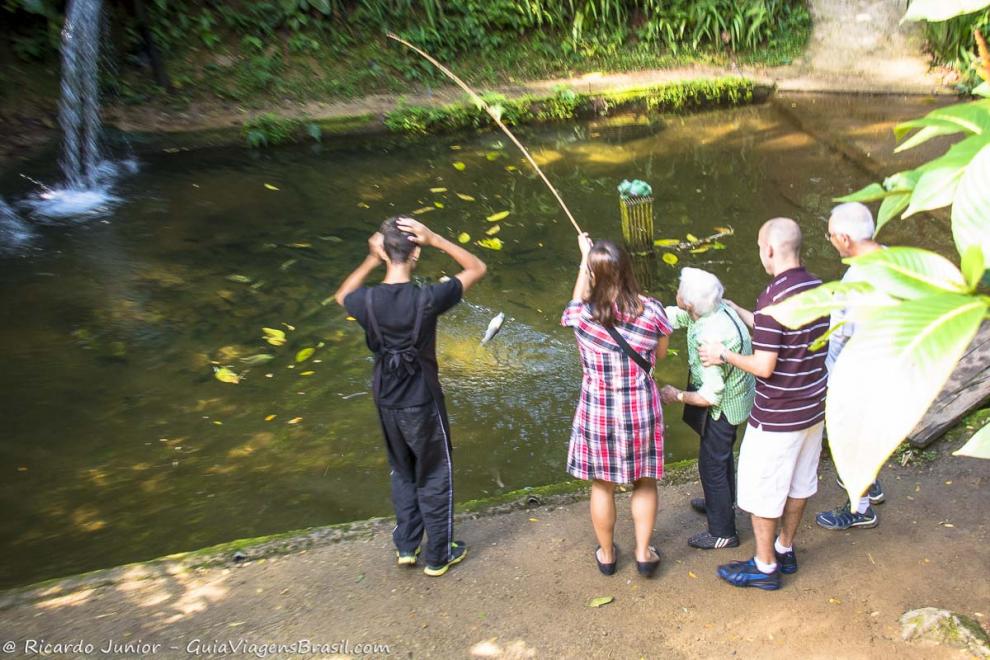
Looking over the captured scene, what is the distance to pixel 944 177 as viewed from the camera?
1149mm

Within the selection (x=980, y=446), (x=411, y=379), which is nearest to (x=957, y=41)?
(x=411, y=379)

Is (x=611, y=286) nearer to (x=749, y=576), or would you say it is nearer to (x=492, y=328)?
(x=749, y=576)

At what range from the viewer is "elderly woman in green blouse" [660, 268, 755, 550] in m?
3.08

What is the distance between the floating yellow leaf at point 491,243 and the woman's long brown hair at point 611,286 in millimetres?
3690

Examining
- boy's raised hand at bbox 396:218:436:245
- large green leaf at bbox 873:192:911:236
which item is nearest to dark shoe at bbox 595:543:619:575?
boy's raised hand at bbox 396:218:436:245

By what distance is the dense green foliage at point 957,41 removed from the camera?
29.7 feet

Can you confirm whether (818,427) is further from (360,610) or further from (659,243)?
(659,243)

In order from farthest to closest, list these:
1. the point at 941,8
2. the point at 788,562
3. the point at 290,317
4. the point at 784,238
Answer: the point at 290,317
the point at 788,562
the point at 784,238
the point at 941,8

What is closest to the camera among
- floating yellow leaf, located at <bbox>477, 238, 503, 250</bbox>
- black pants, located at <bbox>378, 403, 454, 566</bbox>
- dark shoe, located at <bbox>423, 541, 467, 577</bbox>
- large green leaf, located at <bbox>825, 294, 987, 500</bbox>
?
large green leaf, located at <bbox>825, 294, 987, 500</bbox>

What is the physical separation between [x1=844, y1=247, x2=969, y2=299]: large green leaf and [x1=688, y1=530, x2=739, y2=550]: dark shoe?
260 centimetres

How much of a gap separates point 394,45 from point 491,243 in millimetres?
4538

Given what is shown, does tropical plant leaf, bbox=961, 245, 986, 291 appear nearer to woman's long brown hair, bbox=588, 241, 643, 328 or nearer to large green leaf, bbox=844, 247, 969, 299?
large green leaf, bbox=844, 247, 969, 299

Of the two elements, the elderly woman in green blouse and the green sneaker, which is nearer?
the elderly woman in green blouse

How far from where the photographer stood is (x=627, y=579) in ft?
10.8
